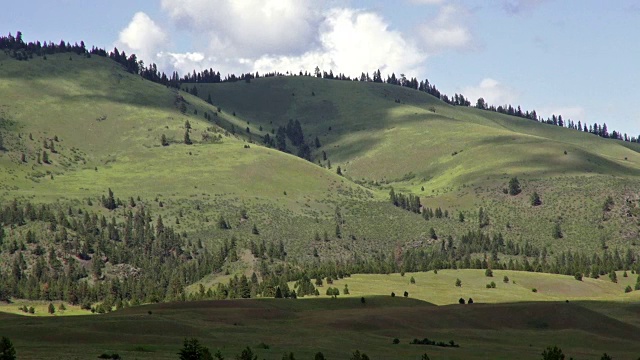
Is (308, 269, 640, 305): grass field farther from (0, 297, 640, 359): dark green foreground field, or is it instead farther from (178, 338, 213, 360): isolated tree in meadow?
(178, 338, 213, 360): isolated tree in meadow

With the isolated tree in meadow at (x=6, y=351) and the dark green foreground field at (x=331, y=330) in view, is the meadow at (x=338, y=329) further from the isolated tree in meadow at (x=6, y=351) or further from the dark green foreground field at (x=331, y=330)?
the isolated tree in meadow at (x=6, y=351)

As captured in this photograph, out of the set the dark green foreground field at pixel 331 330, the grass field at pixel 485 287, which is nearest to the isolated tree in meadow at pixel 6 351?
the dark green foreground field at pixel 331 330

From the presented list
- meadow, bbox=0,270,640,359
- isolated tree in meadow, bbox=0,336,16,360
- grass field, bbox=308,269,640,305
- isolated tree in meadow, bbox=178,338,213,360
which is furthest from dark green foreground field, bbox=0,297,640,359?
grass field, bbox=308,269,640,305

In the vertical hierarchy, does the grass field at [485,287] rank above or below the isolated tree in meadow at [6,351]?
above

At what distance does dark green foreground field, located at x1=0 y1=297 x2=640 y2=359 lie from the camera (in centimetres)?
8319

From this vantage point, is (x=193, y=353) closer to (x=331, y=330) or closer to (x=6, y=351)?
(x=6, y=351)

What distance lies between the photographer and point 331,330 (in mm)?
104625

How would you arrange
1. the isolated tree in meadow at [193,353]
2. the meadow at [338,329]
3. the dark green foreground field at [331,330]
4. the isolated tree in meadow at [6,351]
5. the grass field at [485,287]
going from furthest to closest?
the grass field at [485,287]
the meadow at [338,329]
the dark green foreground field at [331,330]
the isolated tree in meadow at [193,353]
the isolated tree in meadow at [6,351]

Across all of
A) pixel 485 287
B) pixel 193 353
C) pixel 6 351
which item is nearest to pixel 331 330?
pixel 193 353

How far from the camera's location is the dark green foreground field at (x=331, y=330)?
83.2 m

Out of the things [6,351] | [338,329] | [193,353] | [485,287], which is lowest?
[193,353]

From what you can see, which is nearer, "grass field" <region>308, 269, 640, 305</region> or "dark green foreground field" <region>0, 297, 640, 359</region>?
"dark green foreground field" <region>0, 297, 640, 359</region>

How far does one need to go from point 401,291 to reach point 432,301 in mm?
12199

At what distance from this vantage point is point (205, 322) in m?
106
